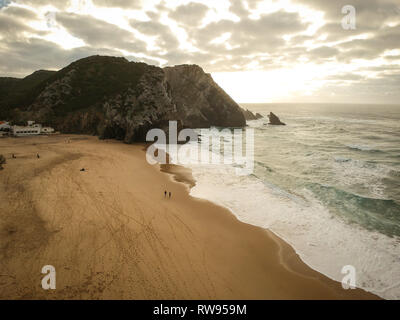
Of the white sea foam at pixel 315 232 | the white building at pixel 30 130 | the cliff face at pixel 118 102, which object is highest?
the cliff face at pixel 118 102

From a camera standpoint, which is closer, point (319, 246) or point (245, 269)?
point (245, 269)

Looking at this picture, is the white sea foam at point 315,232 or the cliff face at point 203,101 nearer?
the white sea foam at point 315,232

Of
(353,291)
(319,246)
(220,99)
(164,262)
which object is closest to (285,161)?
(319,246)

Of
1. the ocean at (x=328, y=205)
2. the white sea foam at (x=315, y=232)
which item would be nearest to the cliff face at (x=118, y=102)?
the ocean at (x=328, y=205)

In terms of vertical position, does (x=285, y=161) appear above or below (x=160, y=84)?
below

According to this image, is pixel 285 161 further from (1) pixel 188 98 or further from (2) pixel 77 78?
(2) pixel 77 78

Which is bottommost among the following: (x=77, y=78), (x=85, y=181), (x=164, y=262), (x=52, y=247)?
(x=164, y=262)

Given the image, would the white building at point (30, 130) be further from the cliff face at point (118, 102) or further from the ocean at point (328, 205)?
the ocean at point (328, 205)
